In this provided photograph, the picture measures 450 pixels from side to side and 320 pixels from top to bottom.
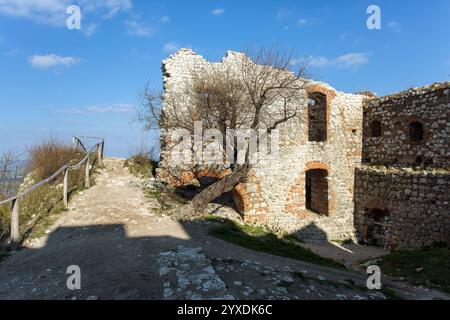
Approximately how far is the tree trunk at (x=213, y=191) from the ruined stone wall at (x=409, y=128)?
5.74 m

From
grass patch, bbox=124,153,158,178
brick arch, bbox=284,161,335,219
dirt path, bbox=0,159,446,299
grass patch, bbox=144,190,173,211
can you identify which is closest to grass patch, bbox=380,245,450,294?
dirt path, bbox=0,159,446,299

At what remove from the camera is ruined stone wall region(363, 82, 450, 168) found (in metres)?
11.1

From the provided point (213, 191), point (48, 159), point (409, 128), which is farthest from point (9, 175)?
point (409, 128)

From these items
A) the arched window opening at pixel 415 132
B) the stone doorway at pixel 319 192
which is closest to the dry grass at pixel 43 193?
the stone doorway at pixel 319 192

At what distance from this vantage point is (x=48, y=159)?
13781mm

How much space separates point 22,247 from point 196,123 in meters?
5.57

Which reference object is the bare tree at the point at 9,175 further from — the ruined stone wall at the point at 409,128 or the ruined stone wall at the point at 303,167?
the ruined stone wall at the point at 409,128

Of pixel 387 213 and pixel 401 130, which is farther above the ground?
pixel 401 130

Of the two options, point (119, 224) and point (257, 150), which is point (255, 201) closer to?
point (257, 150)

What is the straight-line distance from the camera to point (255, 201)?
12.0m

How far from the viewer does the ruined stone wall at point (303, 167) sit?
1201 cm

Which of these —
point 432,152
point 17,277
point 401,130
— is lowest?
point 17,277

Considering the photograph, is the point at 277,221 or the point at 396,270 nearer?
the point at 396,270
